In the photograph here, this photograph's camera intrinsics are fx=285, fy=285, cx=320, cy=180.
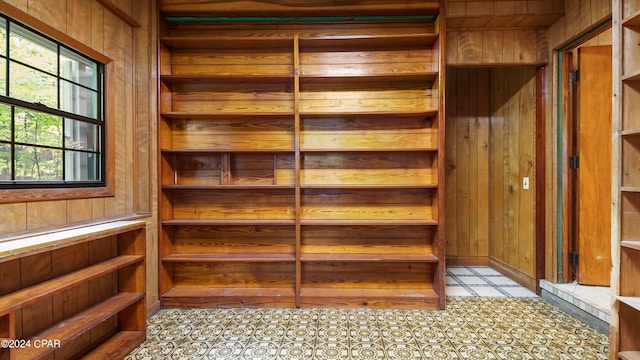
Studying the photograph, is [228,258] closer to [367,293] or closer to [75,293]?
[75,293]

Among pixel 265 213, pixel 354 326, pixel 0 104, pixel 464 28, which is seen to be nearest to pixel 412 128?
pixel 464 28

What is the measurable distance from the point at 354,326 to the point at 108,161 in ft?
7.19

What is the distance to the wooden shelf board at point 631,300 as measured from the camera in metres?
1.54

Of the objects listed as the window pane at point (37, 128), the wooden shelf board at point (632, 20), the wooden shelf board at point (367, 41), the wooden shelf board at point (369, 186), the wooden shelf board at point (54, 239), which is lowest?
the wooden shelf board at point (54, 239)

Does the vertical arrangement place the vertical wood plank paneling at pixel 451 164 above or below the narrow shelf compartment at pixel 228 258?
above

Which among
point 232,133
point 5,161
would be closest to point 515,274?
point 232,133

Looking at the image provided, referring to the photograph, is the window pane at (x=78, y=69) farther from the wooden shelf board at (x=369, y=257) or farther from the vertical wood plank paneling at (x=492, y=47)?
the vertical wood plank paneling at (x=492, y=47)

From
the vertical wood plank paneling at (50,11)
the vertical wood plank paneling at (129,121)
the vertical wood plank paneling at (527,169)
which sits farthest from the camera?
the vertical wood plank paneling at (527,169)

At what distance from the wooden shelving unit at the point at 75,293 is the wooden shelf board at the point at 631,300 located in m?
2.95

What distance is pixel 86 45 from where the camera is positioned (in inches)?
75.2

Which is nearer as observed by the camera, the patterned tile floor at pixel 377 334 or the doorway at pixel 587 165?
the patterned tile floor at pixel 377 334

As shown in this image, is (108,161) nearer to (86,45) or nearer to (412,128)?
(86,45)

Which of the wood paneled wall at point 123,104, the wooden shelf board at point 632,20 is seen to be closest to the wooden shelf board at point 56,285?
the wood paneled wall at point 123,104

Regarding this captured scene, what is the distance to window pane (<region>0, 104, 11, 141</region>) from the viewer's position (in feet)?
4.85
